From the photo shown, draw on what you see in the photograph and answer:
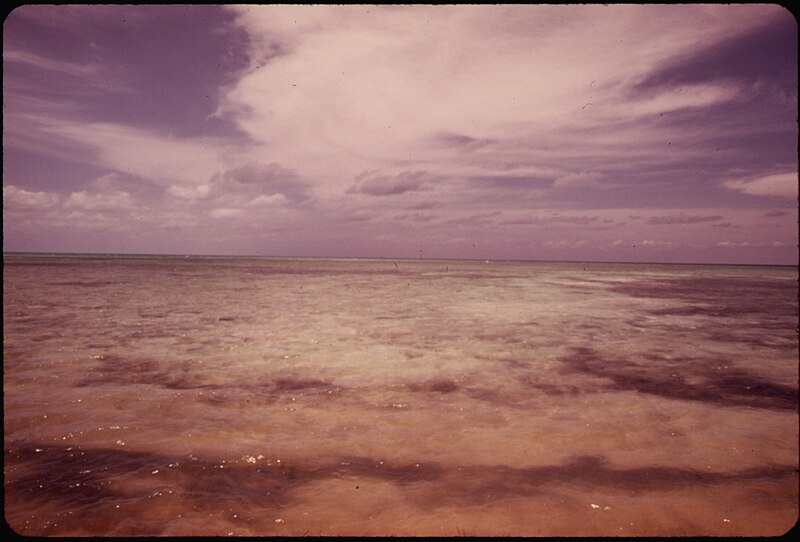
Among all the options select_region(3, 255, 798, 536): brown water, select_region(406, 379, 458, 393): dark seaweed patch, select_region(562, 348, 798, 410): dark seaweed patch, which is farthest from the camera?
select_region(406, 379, 458, 393): dark seaweed patch

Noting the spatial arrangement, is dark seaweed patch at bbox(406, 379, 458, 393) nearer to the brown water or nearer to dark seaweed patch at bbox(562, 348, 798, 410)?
the brown water

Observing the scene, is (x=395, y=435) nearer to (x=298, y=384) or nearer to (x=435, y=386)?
(x=435, y=386)

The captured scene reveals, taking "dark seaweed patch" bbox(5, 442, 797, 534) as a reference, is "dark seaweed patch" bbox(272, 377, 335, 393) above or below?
above

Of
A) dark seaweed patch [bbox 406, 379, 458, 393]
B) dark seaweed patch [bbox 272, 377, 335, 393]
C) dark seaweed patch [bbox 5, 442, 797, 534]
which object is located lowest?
dark seaweed patch [bbox 5, 442, 797, 534]

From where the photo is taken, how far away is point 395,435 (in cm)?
414

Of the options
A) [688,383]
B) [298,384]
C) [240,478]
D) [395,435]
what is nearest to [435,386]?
[395,435]

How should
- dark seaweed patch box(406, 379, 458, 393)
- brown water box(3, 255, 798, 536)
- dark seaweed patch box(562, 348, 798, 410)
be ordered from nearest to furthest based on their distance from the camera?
brown water box(3, 255, 798, 536) → dark seaweed patch box(562, 348, 798, 410) → dark seaweed patch box(406, 379, 458, 393)

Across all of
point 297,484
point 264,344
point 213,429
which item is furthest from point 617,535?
point 264,344

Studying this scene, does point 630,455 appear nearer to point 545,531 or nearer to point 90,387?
point 545,531

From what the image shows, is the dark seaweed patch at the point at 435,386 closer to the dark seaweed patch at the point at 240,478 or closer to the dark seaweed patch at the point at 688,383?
the dark seaweed patch at the point at 240,478

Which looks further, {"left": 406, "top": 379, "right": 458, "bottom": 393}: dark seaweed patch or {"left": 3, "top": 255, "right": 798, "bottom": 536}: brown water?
{"left": 406, "top": 379, "right": 458, "bottom": 393}: dark seaweed patch

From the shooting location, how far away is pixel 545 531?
279 centimetres

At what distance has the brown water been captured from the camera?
2908 mm

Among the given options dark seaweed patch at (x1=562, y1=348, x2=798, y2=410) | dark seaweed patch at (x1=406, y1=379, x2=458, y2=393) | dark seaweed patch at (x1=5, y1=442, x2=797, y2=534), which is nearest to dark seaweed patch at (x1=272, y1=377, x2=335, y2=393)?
dark seaweed patch at (x1=406, y1=379, x2=458, y2=393)
